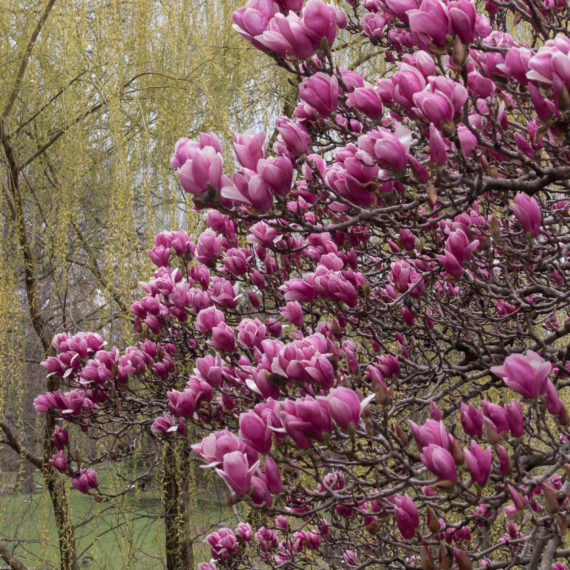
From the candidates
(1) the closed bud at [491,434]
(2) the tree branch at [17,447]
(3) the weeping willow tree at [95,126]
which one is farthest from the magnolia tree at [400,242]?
(2) the tree branch at [17,447]

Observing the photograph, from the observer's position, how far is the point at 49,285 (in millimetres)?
3447

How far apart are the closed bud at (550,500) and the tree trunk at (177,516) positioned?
1953mm

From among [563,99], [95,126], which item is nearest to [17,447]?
[95,126]

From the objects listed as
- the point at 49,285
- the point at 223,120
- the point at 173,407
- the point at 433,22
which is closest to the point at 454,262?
the point at 433,22

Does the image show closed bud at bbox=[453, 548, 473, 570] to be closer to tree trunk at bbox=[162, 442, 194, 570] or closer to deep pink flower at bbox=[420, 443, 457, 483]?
deep pink flower at bbox=[420, 443, 457, 483]

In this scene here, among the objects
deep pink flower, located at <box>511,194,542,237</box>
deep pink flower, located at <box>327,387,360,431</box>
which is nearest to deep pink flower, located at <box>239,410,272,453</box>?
deep pink flower, located at <box>327,387,360,431</box>

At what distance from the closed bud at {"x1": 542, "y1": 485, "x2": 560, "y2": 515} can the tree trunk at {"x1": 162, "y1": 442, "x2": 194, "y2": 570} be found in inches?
76.9

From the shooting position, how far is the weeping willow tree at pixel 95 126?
2371mm

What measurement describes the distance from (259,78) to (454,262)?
226 centimetres

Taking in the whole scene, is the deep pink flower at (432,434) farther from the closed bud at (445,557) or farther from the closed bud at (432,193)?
the closed bud at (432,193)

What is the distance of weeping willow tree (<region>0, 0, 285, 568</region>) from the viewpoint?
7.78 ft

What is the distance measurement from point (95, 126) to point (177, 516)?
6.03 ft

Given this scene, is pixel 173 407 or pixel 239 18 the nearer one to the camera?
pixel 239 18

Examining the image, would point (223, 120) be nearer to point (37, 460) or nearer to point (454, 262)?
point (454, 262)
